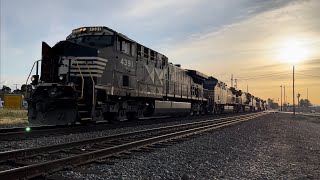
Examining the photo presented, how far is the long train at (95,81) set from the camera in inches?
480

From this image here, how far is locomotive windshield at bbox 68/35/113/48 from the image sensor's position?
46.4 ft

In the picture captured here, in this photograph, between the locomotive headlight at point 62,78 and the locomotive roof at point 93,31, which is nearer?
the locomotive headlight at point 62,78

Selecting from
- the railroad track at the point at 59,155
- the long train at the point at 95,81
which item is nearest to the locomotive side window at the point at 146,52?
the long train at the point at 95,81

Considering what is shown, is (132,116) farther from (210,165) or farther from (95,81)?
(210,165)

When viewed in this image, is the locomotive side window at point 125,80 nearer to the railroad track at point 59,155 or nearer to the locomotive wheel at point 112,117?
the locomotive wheel at point 112,117

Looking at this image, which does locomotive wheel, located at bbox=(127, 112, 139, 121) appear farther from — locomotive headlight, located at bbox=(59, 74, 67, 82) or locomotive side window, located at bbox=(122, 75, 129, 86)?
locomotive headlight, located at bbox=(59, 74, 67, 82)

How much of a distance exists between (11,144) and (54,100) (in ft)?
12.2

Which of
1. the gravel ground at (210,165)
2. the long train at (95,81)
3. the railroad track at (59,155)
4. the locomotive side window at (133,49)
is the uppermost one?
the locomotive side window at (133,49)

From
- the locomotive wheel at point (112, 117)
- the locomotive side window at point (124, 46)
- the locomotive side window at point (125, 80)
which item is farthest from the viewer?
the locomotive side window at point (125, 80)

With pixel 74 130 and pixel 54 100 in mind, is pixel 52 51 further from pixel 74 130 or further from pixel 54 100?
pixel 74 130

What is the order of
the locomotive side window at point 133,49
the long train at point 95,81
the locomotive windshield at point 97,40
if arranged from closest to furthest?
the long train at point 95,81, the locomotive windshield at point 97,40, the locomotive side window at point 133,49

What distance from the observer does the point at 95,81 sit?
1309 cm

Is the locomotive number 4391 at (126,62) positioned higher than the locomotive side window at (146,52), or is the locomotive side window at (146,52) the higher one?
the locomotive side window at (146,52)

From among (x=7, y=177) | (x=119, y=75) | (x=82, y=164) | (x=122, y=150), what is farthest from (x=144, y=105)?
(x=7, y=177)
